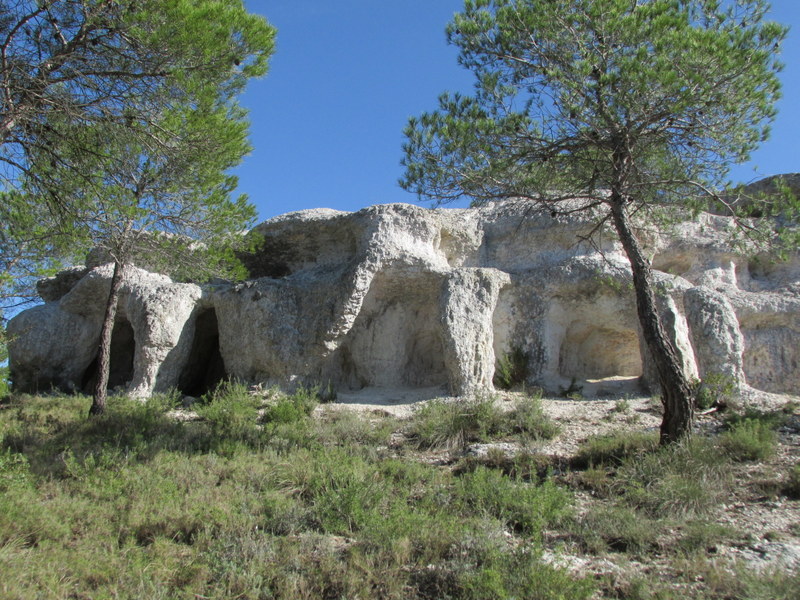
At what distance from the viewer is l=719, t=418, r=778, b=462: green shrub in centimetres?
695

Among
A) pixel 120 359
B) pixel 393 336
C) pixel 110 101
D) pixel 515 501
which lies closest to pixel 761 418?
pixel 515 501

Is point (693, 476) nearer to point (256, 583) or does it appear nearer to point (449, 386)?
point (256, 583)

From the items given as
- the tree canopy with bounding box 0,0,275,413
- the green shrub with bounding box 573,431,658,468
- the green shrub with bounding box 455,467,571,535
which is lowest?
the green shrub with bounding box 455,467,571,535

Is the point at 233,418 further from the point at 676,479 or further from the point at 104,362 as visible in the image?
the point at 676,479

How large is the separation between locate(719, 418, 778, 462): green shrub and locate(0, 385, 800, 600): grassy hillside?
2 cm

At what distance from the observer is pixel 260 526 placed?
18.1 feet

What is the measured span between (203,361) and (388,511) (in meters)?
9.58

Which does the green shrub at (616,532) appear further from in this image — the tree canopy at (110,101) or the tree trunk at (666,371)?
the tree canopy at (110,101)

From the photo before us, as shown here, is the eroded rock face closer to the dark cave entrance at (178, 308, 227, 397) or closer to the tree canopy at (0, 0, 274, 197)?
the dark cave entrance at (178, 308, 227, 397)

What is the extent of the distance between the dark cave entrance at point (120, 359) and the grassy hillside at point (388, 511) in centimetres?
581

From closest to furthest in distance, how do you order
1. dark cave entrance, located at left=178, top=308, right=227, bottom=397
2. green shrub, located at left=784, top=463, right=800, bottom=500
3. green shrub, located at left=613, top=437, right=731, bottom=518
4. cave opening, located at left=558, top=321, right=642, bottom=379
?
green shrub, located at left=613, top=437, right=731, bottom=518 → green shrub, located at left=784, top=463, right=800, bottom=500 → cave opening, located at left=558, top=321, right=642, bottom=379 → dark cave entrance, located at left=178, top=308, right=227, bottom=397

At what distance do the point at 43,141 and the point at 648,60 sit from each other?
24.1 ft

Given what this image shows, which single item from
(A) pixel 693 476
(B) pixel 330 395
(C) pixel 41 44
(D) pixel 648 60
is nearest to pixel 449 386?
(B) pixel 330 395

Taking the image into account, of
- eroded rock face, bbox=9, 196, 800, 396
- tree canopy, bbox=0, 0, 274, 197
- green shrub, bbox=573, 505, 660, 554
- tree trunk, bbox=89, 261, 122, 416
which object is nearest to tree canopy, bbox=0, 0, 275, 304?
tree canopy, bbox=0, 0, 274, 197
